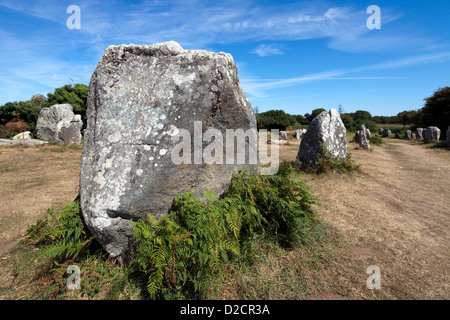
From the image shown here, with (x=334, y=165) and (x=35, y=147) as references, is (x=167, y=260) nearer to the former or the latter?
(x=334, y=165)

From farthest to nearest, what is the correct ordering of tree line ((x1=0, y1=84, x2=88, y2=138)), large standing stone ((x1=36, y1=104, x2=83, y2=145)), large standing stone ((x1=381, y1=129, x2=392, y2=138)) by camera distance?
1. large standing stone ((x1=381, y1=129, x2=392, y2=138))
2. tree line ((x1=0, y1=84, x2=88, y2=138))
3. large standing stone ((x1=36, y1=104, x2=83, y2=145))

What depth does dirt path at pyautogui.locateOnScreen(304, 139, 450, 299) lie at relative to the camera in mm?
3166

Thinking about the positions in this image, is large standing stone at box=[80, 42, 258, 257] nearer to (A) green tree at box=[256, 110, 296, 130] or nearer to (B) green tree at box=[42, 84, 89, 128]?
(B) green tree at box=[42, 84, 89, 128]

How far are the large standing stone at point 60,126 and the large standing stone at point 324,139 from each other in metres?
13.5

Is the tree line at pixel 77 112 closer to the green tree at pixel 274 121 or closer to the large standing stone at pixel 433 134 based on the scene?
the green tree at pixel 274 121

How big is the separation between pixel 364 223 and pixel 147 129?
4.22 m

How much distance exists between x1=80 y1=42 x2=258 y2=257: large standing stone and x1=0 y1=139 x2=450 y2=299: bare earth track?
1380 millimetres

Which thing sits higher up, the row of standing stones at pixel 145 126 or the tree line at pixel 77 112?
the tree line at pixel 77 112

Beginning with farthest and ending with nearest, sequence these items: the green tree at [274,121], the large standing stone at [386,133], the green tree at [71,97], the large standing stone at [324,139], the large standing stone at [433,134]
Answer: the green tree at [274,121], the large standing stone at [386,133], the green tree at [71,97], the large standing stone at [433,134], the large standing stone at [324,139]

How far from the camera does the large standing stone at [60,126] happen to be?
1522cm
